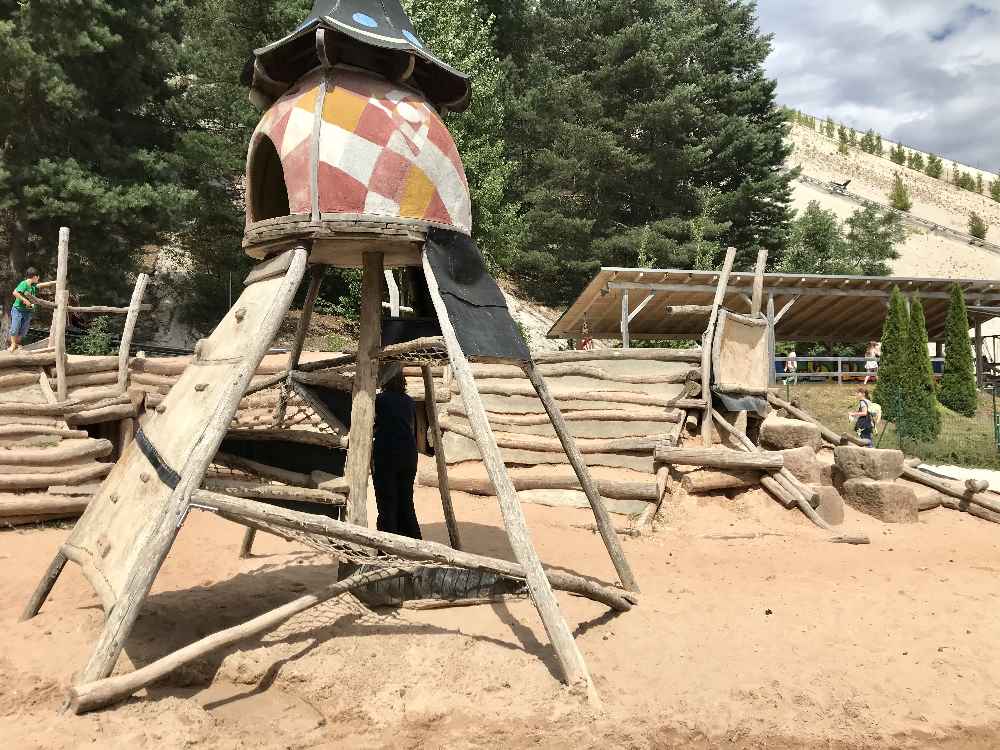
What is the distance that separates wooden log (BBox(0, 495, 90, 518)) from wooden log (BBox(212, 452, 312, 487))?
3.67 metres

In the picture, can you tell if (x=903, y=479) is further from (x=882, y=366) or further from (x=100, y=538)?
(x=100, y=538)

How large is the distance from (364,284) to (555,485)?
4.58 metres

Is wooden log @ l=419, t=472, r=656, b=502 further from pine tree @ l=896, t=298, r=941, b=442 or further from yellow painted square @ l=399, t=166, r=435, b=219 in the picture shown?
pine tree @ l=896, t=298, r=941, b=442

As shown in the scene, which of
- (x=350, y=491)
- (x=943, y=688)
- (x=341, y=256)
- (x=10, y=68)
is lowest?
(x=943, y=688)

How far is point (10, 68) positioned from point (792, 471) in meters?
19.2

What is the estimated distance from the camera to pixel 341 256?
5582mm

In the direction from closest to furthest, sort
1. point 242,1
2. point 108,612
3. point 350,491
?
Answer: point 108,612 → point 350,491 → point 242,1

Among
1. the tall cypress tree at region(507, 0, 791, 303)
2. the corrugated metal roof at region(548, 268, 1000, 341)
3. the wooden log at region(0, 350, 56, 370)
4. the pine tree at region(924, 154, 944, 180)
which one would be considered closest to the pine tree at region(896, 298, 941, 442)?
the corrugated metal roof at region(548, 268, 1000, 341)

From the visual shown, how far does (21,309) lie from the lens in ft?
39.7

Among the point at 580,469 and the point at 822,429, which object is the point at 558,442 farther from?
the point at 822,429

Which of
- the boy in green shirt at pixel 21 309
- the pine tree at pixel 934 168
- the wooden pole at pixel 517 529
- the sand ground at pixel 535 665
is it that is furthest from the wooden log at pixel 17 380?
the pine tree at pixel 934 168

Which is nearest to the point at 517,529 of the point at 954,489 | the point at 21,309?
the point at 954,489

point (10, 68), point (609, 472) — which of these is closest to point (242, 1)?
point (10, 68)

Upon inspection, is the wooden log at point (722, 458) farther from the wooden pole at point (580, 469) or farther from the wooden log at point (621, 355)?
the wooden pole at point (580, 469)
